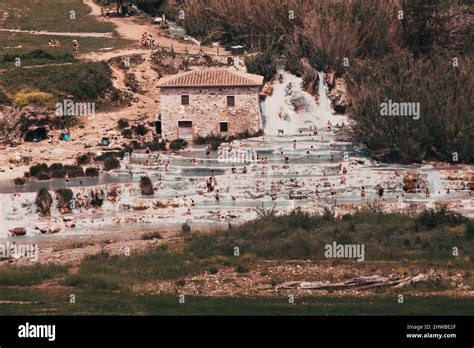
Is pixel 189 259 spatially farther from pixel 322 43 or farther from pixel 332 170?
pixel 322 43

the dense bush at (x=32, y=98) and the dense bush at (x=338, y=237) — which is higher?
the dense bush at (x=32, y=98)

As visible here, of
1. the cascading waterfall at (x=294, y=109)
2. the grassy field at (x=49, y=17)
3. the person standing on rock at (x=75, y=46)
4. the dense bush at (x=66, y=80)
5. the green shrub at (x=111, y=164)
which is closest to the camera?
the green shrub at (x=111, y=164)

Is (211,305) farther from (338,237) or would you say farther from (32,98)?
(32,98)

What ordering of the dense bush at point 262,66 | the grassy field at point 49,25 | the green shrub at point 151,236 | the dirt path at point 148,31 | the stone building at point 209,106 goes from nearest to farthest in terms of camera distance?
the green shrub at point 151,236
the stone building at point 209,106
the dense bush at point 262,66
the dirt path at point 148,31
the grassy field at point 49,25

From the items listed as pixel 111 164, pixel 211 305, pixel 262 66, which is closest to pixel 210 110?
pixel 262 66

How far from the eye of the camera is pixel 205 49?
9031 cm

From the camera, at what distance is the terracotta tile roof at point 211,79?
252 feet

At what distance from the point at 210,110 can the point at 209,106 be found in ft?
0.73

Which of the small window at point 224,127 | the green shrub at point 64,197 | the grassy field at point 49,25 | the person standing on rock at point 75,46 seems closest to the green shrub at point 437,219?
the green shrub at point 64,197

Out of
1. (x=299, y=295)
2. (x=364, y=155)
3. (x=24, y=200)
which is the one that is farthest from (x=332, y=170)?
(x=299, y=295)

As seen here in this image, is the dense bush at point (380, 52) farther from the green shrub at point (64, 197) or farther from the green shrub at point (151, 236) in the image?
the green shrub at point (64, 197)

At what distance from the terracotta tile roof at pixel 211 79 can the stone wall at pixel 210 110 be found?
27 centimetres

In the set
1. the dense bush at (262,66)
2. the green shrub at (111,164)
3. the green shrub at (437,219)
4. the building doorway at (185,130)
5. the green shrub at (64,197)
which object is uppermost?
the dense bush at (262,66)

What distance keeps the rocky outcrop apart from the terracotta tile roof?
4.60 m
